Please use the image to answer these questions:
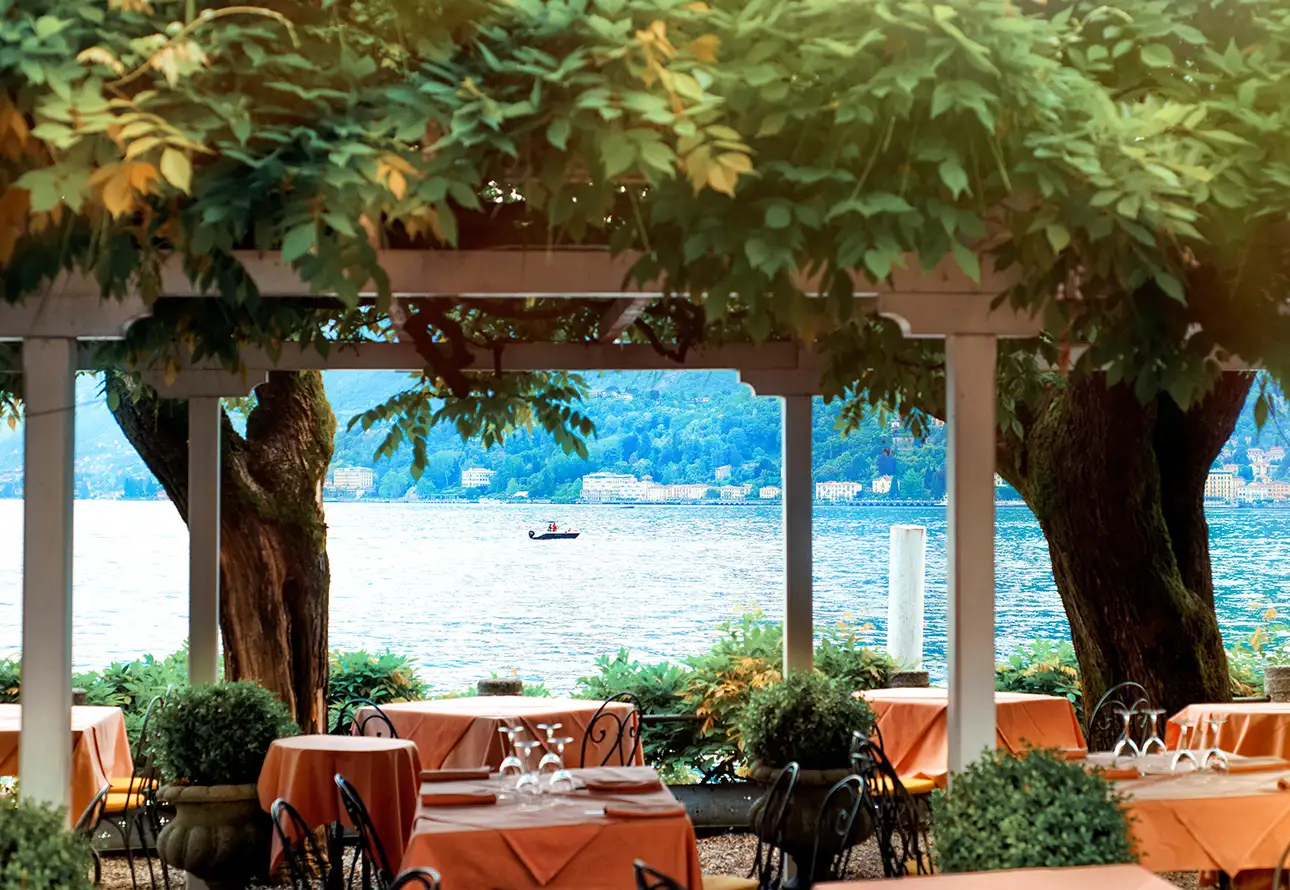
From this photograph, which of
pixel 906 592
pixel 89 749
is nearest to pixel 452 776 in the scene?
pixel 89 749

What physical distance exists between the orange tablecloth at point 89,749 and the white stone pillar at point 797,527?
395 centimetres

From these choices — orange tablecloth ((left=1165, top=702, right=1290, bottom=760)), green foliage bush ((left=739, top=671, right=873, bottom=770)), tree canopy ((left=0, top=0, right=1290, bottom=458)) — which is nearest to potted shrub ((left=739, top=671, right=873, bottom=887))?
green foliage bush ((left=739, top=671, right=873, bottom=770))

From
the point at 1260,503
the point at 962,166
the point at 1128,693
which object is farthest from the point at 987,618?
the point at 1260,503

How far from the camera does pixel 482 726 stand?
8070 mm

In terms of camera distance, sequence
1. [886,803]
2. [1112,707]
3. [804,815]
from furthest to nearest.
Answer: [1112,707] < [804,815] < [886,803]

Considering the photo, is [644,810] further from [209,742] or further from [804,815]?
[209,742]

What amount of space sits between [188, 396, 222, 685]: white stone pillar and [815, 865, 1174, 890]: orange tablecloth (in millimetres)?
5029

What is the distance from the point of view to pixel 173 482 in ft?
31.0

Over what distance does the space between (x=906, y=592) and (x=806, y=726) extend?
8.34m

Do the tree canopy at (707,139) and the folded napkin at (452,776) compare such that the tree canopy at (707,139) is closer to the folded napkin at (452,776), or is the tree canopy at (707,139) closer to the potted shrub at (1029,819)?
the potted shrub at (1029,819)

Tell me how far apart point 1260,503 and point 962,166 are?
136 ft

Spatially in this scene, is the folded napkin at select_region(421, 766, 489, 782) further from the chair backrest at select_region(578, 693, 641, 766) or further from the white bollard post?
the white bollard post

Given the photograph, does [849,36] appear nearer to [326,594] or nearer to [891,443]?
[326,594]

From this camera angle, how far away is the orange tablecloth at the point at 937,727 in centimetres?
820
